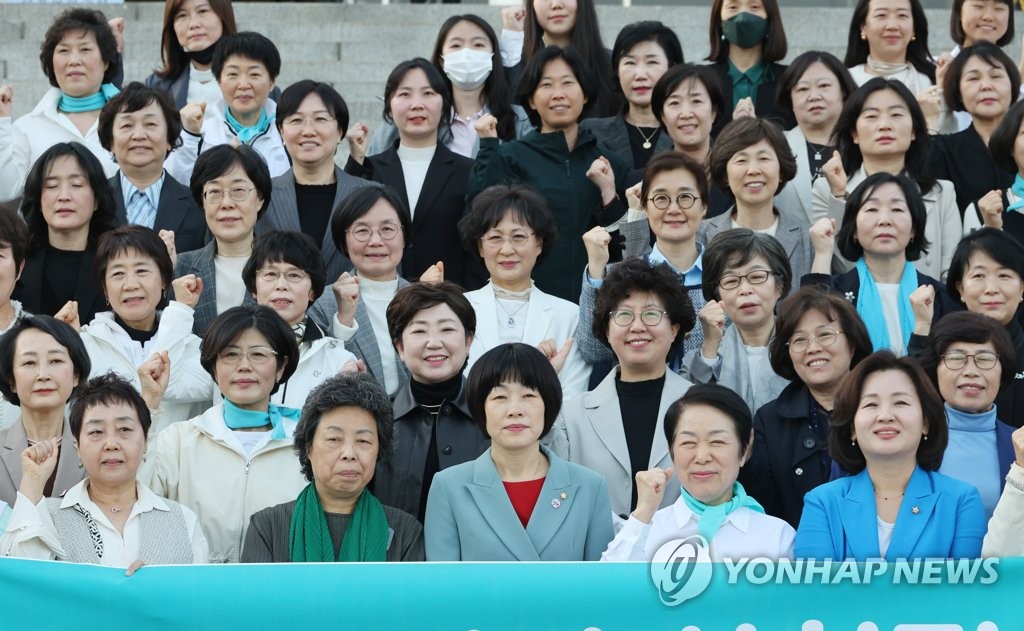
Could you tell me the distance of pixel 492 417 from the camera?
22.4 feet

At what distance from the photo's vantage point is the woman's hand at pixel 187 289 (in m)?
7.97

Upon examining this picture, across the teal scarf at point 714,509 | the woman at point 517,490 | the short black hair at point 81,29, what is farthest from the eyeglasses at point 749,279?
the short black hair at point 81,29

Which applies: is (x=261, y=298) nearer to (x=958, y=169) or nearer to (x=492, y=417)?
(x=492, y=417)

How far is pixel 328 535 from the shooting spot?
6562mm

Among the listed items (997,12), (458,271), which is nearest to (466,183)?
(458,271)

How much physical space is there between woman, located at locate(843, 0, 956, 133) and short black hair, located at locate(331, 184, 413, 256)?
303 cm

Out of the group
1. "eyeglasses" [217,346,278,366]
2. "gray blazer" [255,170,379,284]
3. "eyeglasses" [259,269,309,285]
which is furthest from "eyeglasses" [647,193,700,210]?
"eyeglasses" [217,346,278,366]

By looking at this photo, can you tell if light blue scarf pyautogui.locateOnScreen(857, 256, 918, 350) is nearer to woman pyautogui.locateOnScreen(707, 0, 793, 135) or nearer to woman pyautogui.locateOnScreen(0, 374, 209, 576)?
woman pyautogui.locateOnScreen(707, 0, 793, 135)

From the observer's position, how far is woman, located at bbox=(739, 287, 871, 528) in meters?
7.13

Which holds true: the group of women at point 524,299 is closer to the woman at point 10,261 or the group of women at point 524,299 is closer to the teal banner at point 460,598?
the woman at point 10,261

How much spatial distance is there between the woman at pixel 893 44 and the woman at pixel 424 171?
7.96 ft

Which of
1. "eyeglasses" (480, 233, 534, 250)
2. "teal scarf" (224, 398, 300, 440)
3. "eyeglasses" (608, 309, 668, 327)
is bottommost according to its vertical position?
"teal scarf" (224, 398, 300, 440)

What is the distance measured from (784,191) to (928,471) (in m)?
2.92

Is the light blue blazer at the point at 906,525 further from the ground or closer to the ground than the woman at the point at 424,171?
closer to the ground
